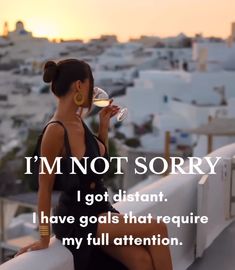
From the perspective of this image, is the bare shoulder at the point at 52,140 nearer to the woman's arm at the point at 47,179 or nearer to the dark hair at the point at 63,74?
the woman's arm at the point at 47,179

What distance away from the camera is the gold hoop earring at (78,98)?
2.20m

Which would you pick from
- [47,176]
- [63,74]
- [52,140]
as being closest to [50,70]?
[63,74]

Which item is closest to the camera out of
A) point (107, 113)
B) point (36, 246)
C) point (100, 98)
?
point (36, 246)

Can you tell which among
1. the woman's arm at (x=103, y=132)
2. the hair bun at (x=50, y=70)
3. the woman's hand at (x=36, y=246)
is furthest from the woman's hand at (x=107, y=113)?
the woman's hand at (x=36, y=246)

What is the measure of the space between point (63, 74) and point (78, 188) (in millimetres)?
410

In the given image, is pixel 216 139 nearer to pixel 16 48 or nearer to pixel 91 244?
pixel 91 244

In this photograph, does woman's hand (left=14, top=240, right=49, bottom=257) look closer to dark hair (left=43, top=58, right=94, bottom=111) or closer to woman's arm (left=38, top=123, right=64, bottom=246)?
woman's arm (left=38, top=123, right=64, bottom=246)

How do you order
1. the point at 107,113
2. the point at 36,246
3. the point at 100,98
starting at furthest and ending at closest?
the point at 107,113 < the point at 100,98 < the point at 36,246

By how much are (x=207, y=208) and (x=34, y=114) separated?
35161 mm

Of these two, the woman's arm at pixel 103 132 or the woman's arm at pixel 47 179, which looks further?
the woman's arm at pixel 103 132

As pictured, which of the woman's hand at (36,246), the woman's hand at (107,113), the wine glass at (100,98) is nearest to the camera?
the woman's hand at (36,246)

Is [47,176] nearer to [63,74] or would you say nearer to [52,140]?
[52,140]

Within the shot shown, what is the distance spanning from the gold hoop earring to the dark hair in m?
0.04

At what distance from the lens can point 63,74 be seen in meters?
2.20
